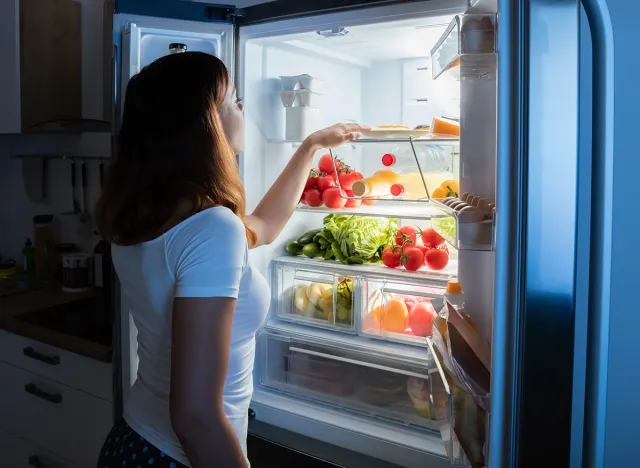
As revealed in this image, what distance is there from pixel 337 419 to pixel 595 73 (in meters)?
1.18

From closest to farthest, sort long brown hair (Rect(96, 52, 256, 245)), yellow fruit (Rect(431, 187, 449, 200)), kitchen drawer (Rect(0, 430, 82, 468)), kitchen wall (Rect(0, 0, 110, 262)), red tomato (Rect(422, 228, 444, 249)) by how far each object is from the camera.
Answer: long brown hair (Rect(96, 52, 256, 245))
yellow fruit (Rect(431, 187, 449, 200))
red tomato (Rect(422, 228, 444, 249))
kitchen drawer (Rect(0, 430, 82, 468))
kitchen wall (Rect(0, 0, 110, 262))

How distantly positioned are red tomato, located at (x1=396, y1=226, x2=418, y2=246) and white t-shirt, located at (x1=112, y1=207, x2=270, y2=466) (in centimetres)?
76

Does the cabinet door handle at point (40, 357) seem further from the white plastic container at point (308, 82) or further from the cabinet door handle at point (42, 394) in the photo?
the white plastic container at point (308, 82)

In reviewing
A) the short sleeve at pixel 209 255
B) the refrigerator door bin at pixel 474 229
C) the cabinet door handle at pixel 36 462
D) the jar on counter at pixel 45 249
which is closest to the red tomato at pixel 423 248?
the refrigerator door bin at pixel 474 229

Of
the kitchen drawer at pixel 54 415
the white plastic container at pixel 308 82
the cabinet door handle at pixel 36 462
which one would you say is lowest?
the cabinet door handle at pixel 36 462

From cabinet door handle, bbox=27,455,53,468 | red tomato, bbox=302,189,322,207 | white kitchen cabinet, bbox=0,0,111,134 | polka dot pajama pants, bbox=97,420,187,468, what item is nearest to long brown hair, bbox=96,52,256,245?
polka dot pajama pants, bbox=97,420,187,468

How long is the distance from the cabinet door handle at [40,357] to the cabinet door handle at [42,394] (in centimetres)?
11

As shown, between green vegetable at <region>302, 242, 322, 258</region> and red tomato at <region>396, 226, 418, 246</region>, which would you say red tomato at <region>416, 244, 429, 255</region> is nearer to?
red tomato at <region>396, 226, 418, 246</region>

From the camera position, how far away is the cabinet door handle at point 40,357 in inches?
79.5

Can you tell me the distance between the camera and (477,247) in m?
1.03

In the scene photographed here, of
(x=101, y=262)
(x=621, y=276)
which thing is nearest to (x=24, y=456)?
(x=101, y=262)

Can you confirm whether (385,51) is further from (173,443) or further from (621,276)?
(173,443)

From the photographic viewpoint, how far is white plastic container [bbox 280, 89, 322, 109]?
172cm

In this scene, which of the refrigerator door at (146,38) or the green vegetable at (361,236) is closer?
the refrigerator door at (146,38)
